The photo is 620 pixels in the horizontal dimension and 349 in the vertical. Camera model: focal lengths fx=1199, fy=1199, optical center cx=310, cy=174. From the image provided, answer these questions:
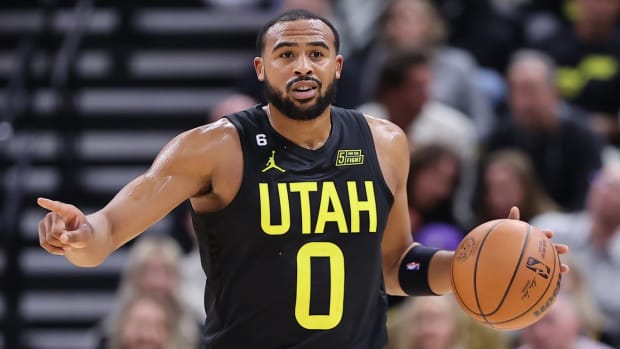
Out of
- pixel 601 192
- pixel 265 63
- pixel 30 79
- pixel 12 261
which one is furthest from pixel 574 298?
pixel 30 79

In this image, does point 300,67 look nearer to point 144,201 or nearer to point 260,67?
point 260,67

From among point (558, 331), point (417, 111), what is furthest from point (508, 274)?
point (417, 111)

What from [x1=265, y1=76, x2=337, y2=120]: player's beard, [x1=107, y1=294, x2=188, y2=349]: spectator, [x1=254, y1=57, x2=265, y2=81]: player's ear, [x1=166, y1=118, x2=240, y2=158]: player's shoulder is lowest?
[x1=107, y1=294, x2=188, y2=349]: spectator

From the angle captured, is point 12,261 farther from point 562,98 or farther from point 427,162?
point 562,98

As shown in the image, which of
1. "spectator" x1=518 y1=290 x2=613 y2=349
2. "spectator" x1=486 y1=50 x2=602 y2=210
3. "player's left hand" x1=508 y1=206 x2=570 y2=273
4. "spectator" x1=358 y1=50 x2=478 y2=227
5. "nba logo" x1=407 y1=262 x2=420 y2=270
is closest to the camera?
"player's left hand" x1=508 y1=206 x2=570 y2=273

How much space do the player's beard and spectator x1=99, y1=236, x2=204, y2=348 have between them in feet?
9.28

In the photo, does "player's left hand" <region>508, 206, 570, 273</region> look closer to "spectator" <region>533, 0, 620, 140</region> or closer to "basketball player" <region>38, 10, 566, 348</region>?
"basketball player" <region>38, 10, 566, 348</region>

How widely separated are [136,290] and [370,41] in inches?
126

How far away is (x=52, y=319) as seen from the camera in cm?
876

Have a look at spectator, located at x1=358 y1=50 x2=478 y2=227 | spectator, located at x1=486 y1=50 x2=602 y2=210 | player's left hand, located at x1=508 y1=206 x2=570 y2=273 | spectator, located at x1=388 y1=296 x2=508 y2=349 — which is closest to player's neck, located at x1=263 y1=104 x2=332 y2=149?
player's left hand, located at x1=508 y1=206 x2=570 y2=273

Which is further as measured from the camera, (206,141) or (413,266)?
(413,266)

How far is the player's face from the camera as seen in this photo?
165 inches

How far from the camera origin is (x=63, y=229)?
374 cm

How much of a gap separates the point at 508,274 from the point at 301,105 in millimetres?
949
